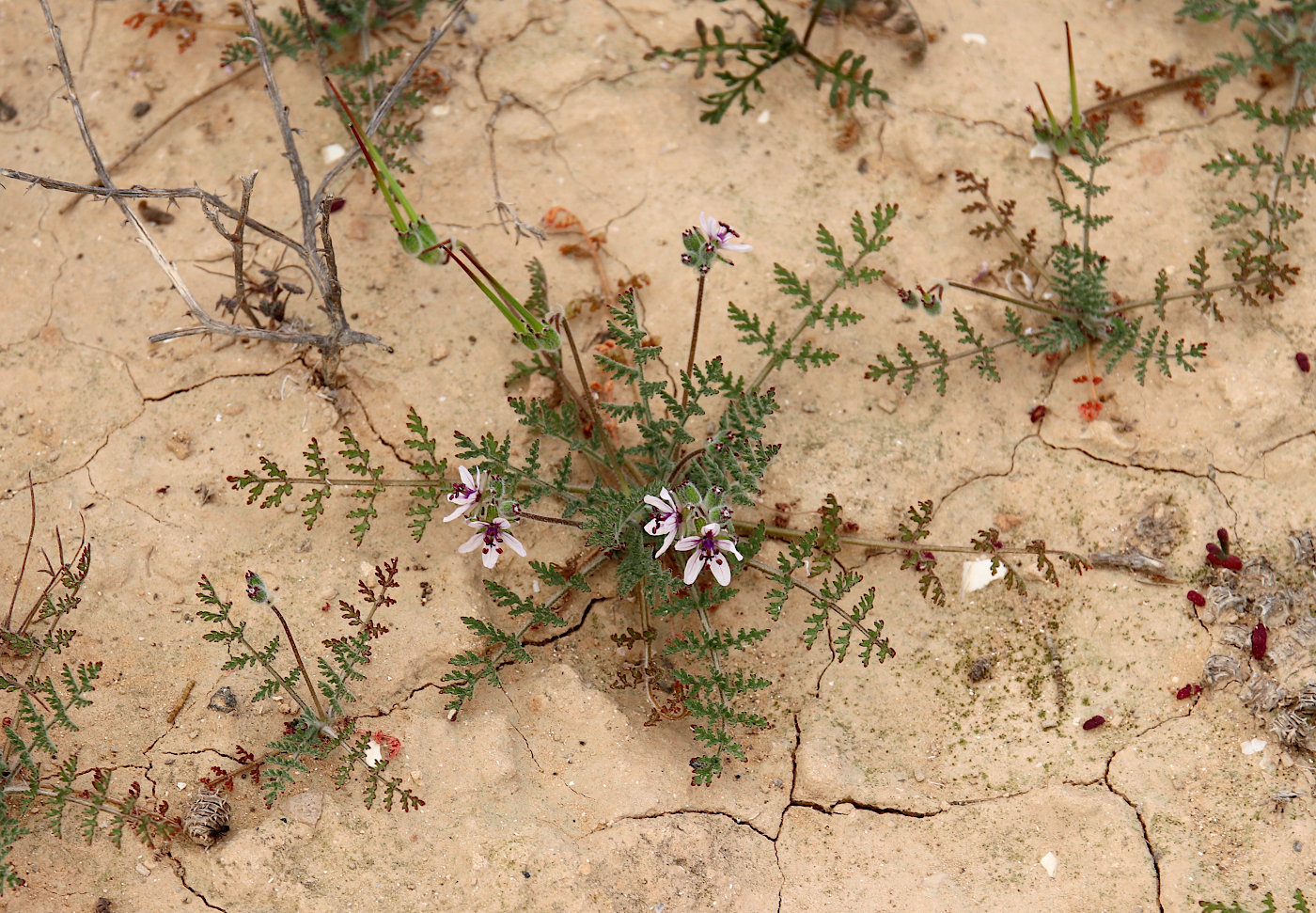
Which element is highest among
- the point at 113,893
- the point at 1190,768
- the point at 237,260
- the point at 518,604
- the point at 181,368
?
the point at 237,260

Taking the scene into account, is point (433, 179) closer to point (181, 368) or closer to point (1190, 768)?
point (181, 368)

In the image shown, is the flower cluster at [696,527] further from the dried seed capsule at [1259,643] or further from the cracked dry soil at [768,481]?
the dried seed capsule at [1259,643]

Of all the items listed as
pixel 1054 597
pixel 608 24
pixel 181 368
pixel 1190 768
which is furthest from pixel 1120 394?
pixel 181 368

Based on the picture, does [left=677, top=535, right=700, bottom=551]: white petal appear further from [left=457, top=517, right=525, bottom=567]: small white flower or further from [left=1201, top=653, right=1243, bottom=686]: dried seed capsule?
[left=1201, top=653, right=1243, bottom=686]: dried seed capsule

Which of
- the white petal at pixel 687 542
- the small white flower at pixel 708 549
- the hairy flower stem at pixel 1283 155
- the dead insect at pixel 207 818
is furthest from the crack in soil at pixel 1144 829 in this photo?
the dead insect at pixel 207 818

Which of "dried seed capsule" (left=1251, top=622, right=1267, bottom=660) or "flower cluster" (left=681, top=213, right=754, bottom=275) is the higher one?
"flower cluster" (left=681, top=213, right=754, bottom=275)

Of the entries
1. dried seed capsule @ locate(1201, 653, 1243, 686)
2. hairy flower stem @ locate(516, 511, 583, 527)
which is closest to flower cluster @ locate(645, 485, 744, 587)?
hairy flower stem @ locate(516, 511, 583, 527)

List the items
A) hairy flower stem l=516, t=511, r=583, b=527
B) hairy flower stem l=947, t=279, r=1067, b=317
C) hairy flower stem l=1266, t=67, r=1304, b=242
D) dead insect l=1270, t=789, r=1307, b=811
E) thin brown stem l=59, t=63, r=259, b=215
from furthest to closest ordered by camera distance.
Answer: thin brown stem l=59, t=63, r=259, b=215 → hairy flower stem l=1266, t=67, r=1304, b=242 → hairy flower stem l=947, t=279, r=1067, b=317 → dead insect l=1270, t=789, r=1307, b=811 → hairy flower stem l=516, t=511, r=583, b=527
